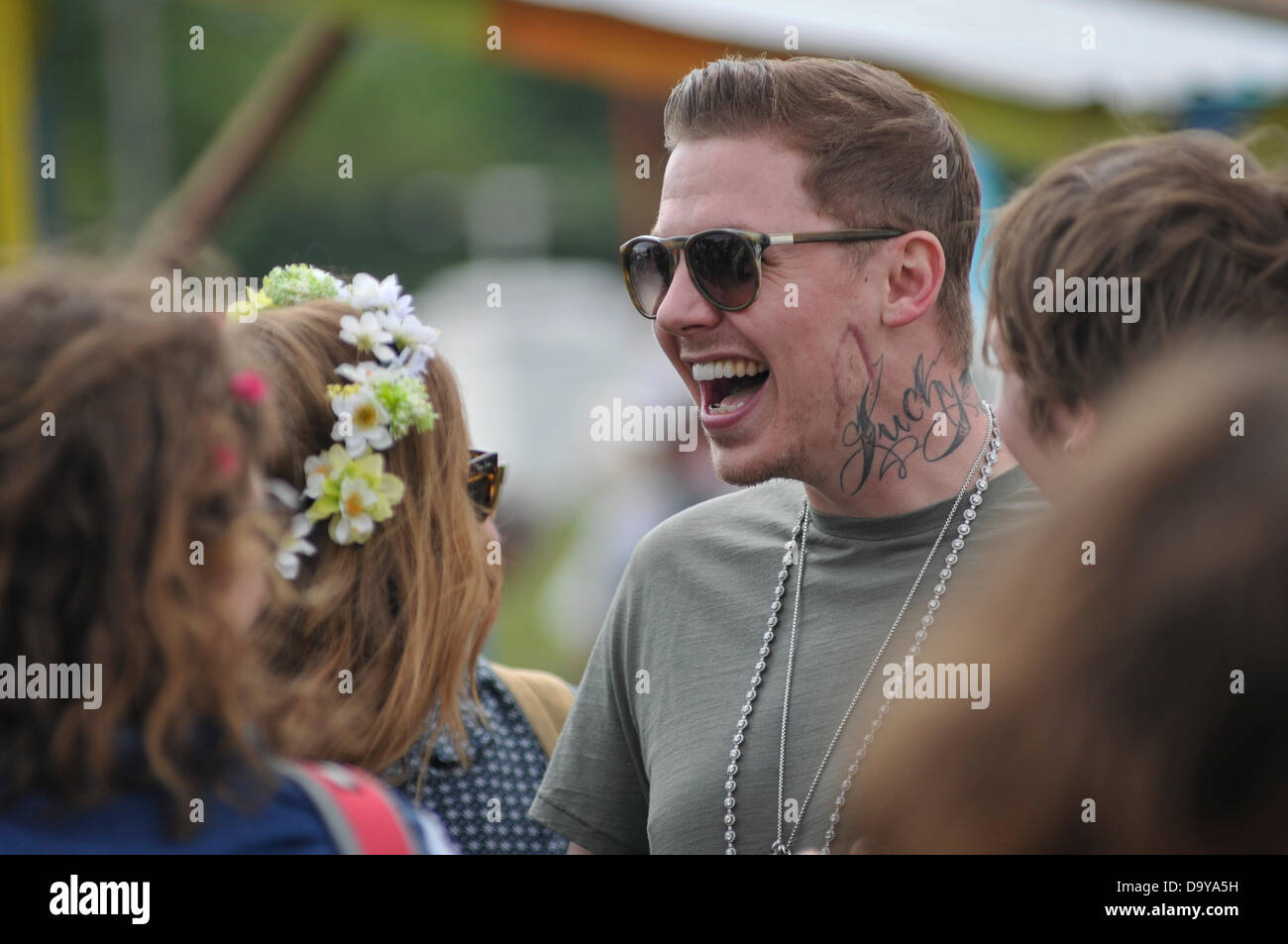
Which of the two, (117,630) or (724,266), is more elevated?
(724,266)

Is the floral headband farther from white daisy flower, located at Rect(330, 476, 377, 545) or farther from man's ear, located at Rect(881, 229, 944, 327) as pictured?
man's ear, located at Rect(881, 229, 944, 327)

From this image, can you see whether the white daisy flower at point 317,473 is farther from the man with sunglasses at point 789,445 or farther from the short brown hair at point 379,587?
the man with sunglasses at point 789,445

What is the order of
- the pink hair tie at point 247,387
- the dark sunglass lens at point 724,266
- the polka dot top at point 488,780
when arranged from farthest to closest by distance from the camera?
the dark sunglass lens at point 724,266 < the polka dot top at point 488,780 < the pink hair tie at point 247,387

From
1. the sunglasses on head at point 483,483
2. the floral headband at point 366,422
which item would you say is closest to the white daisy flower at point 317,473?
the floral headband at point 366,422

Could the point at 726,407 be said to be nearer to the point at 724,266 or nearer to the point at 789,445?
the point at 789,445

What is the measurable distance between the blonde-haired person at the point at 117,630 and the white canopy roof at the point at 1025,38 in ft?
14.8

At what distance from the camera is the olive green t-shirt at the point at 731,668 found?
2383mm

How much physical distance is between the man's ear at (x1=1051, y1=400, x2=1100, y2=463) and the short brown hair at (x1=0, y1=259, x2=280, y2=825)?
1.21 metres

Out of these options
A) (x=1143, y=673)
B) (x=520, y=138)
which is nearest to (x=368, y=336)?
(x=1143, y=673)

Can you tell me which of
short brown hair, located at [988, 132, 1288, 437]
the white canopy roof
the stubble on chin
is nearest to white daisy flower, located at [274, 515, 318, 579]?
the stubble on chin

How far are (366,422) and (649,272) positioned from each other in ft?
2.22

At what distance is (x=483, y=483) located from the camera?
2.81 meters

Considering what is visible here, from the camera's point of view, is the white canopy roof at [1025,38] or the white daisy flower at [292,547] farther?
the white canopy roof at [1025,38]
